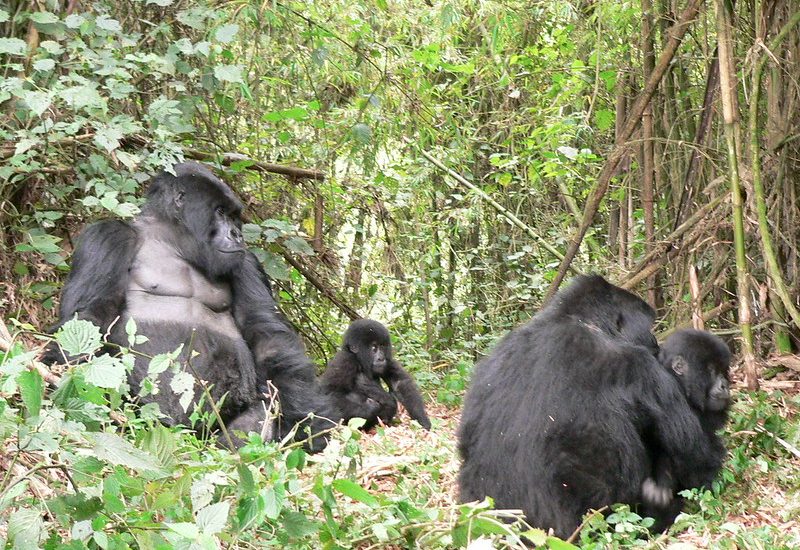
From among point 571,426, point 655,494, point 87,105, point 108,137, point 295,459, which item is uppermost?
point 87,105

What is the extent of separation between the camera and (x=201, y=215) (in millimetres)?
5043

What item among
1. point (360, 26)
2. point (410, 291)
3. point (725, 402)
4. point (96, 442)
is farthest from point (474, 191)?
point (96, 442)

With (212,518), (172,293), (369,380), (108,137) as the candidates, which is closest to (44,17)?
(108,137)

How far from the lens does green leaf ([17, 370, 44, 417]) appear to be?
2172 millimetres

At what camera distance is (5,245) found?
4.89m

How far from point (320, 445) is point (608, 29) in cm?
356

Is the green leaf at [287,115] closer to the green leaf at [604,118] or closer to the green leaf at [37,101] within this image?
the green leaf at [37,101]

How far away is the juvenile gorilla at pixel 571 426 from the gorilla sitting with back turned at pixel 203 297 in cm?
143

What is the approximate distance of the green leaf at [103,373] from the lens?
229 centimetres

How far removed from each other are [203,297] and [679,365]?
7.78 feet

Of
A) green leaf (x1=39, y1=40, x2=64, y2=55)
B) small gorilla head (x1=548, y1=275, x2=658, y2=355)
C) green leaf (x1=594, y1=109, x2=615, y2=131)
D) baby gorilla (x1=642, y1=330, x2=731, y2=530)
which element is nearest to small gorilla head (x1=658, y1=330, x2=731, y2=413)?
baby gorilla (x1=642, y1=330, x2=731, y2=530)

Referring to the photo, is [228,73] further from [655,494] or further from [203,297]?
[655,494]

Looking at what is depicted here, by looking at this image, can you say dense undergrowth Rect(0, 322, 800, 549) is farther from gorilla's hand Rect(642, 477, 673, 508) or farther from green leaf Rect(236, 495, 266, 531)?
gorilla's hand Rect(642, 477, 673, 508)

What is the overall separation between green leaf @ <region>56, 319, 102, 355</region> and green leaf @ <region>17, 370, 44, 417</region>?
0.22 metres
